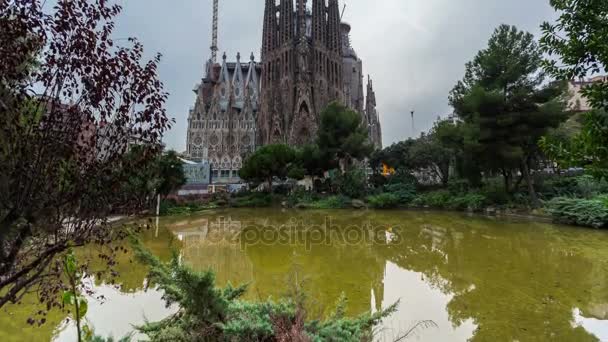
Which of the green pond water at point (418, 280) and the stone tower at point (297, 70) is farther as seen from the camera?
the stone tower at point (297, 70)

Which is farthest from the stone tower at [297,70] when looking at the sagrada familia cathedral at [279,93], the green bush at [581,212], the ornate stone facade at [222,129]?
the green bush at [581,212]

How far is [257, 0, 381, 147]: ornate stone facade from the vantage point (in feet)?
141

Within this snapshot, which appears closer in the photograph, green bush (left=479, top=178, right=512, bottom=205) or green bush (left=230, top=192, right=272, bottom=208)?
green bush (left=479, top=178, right=512, bottom=205)

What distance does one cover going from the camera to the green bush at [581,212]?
37.8 ft

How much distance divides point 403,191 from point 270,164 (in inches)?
417

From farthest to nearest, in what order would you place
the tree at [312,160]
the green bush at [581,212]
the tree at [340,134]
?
the tree at [312,160] < the tree at [340,134] < the green bush at [581,212]

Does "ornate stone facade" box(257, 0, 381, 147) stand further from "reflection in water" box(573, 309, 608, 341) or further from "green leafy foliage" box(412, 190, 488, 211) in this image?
"reflection in water" box(573, 309, 608, 341)

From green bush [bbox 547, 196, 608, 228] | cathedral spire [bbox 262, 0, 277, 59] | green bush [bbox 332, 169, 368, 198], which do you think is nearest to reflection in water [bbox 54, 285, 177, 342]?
green bush [bbox 547, 196, 608, 228]

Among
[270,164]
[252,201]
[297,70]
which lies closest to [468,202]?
[270,164]

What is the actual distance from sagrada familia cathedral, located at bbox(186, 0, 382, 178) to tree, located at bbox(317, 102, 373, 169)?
596 inches

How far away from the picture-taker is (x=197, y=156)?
51.1m

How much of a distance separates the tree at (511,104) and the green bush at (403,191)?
Result: 21.0 ft

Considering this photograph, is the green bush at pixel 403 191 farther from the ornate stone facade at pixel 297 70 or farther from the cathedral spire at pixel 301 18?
the cathedral spire at pixel 301 18

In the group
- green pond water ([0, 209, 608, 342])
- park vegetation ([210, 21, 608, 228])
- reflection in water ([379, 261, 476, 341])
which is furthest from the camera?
park vegetation ([210, 21, 608, 228])
